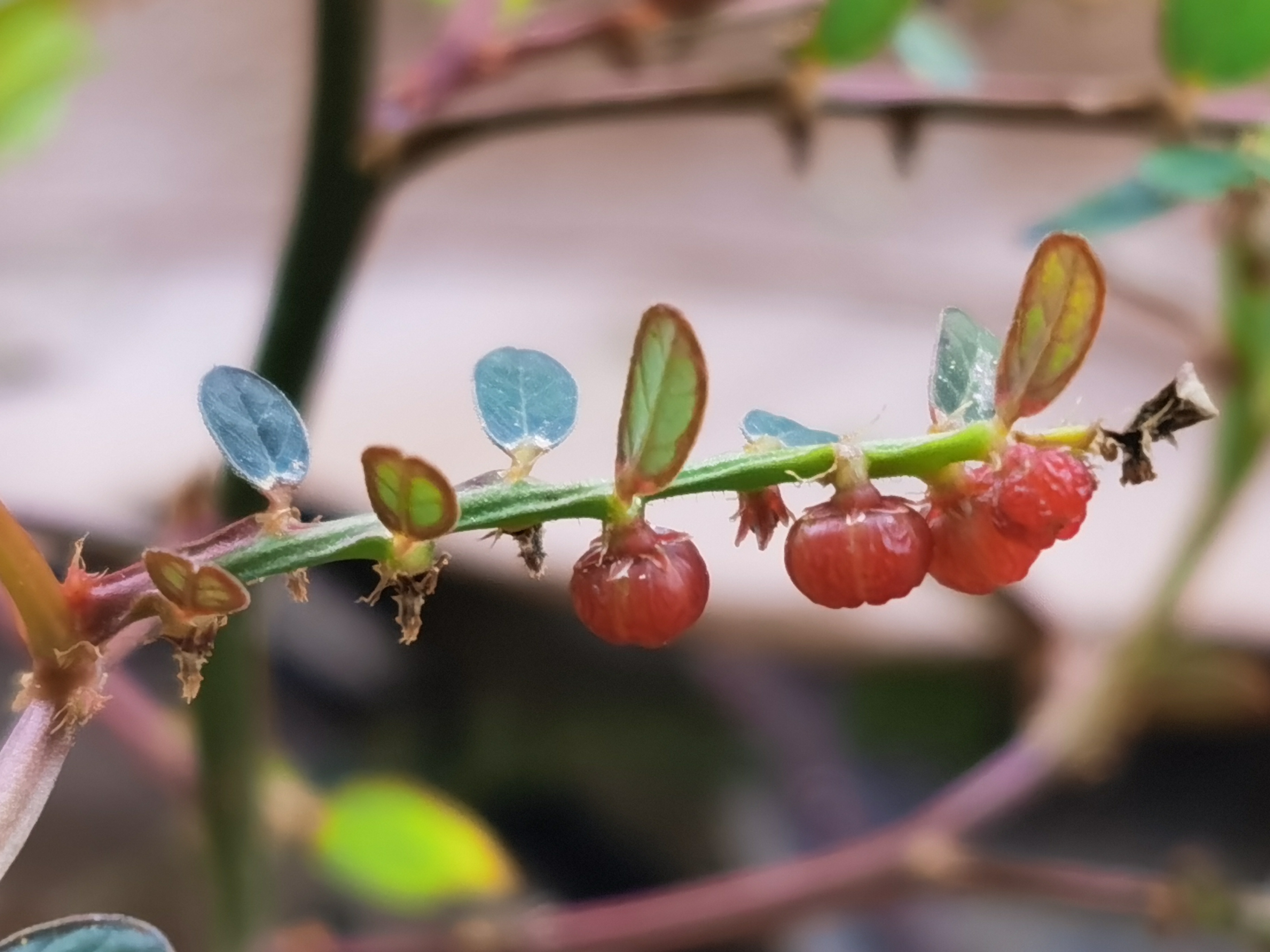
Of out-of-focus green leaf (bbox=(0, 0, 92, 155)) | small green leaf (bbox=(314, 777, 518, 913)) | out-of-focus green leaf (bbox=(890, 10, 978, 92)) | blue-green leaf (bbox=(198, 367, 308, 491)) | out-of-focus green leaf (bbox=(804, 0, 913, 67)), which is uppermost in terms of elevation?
out-of-focus green leaf (bbox=(0, 0, 92, 155))

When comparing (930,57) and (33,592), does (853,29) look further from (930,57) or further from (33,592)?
(33,592)

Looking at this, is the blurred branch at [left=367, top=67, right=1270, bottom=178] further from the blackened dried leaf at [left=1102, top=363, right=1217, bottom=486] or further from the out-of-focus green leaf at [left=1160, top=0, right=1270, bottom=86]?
the blackened dried leaf at [left=1102, top=363, right=1217, bottom=486]

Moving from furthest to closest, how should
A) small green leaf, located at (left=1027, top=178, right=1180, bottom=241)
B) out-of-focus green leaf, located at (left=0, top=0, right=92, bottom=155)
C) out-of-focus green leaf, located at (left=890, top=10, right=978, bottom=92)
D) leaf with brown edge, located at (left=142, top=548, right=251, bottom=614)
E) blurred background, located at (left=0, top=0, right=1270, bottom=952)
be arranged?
blurred background, located at (left=0, top=0, right=1270, bottom=952), out-of-focus green leaf, located at (left=0, top=0, right=92, bottom=155), out-of-focus green leaf, located at (left=890, top=10, right=978, bottom=92), small green leaf, located at (left=1027, top=178, right=1180, bottom=241), leaf with brown edge, located at (left=142, top=548, right=251, bottom=614)

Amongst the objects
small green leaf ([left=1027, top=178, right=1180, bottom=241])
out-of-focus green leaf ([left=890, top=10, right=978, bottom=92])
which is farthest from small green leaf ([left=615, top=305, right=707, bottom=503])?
out-of-focus green leaf ([left=890, top=10, right=978, bottom=92])

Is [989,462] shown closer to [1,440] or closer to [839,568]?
[839,568]

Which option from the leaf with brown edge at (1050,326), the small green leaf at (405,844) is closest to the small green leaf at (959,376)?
the leaf with brown edge at (1050,326)

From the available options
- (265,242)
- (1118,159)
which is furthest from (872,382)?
(265,242)
